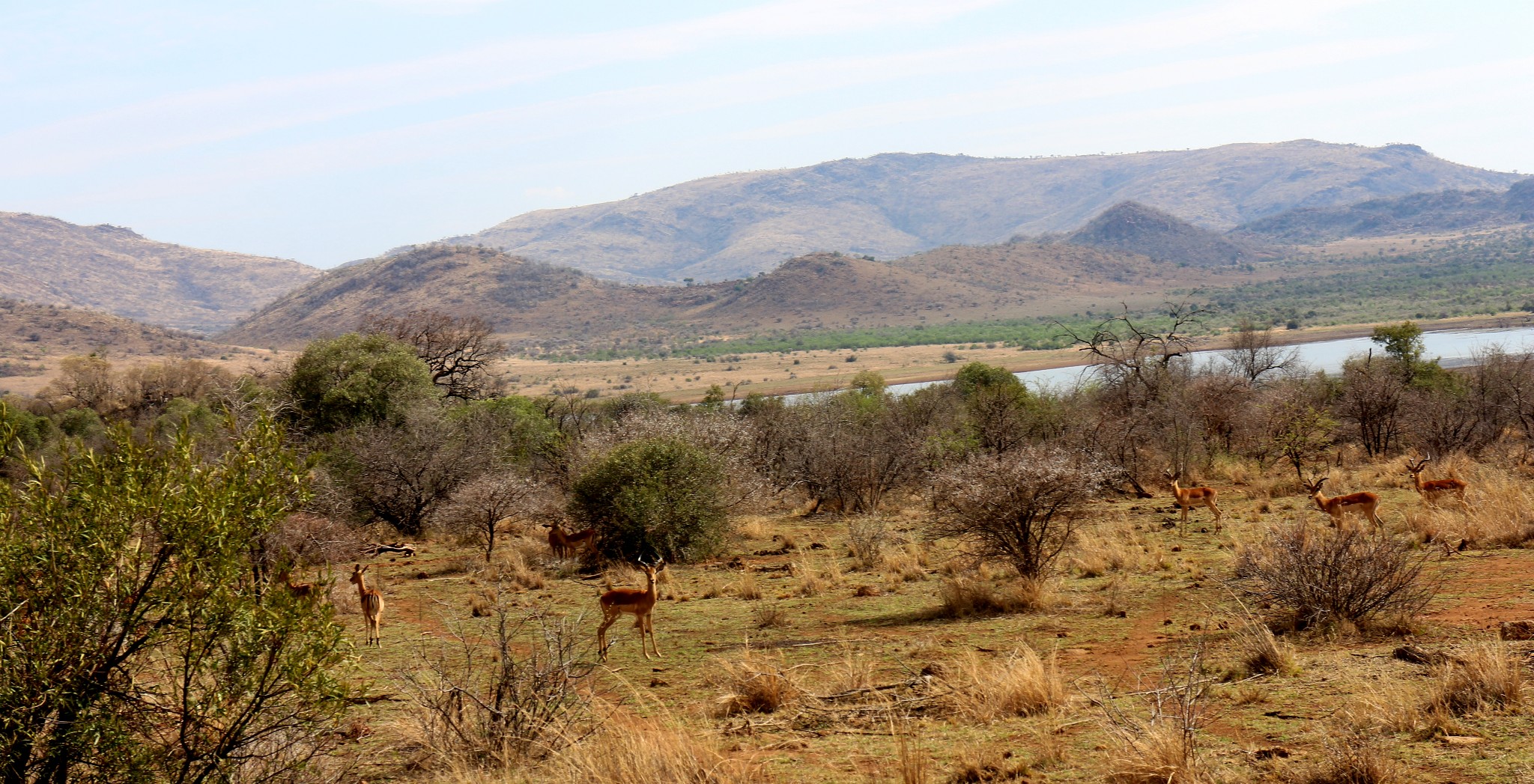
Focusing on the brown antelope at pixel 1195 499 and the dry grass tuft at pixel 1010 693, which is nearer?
the dry grass tuft at pixel 1010 693

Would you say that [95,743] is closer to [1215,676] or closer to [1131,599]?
[1215,676]

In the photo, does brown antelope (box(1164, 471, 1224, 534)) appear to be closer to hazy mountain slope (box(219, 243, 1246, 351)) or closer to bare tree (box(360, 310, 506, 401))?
bare tree (box(360, 310, 506, 401))

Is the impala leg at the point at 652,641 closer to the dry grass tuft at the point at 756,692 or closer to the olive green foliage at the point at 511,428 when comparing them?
the dry grass tuft at the point at 756,692

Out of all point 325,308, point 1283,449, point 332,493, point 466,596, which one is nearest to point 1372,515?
point 1283,449

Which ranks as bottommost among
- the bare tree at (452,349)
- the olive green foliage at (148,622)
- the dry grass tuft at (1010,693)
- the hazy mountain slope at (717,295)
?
the dry grass tuft at (1010,693)

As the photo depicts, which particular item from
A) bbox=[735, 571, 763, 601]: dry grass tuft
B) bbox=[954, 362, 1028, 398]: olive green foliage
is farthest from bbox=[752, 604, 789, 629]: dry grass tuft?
bbox=[954, 362, 1028, 398]: olive green foliage

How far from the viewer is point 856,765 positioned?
7145 millimetres

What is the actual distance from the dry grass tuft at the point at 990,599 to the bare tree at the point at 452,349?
28.6m

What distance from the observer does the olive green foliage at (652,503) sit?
1955 centimetres


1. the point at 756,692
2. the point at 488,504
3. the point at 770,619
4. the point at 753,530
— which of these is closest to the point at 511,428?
the point at 488,504

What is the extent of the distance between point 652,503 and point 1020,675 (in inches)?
474

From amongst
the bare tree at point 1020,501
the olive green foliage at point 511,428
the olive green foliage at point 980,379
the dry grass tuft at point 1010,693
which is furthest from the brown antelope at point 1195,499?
the olive green foliage at point 511,428

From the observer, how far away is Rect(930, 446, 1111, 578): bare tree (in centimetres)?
1395

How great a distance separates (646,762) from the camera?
6.47 m
